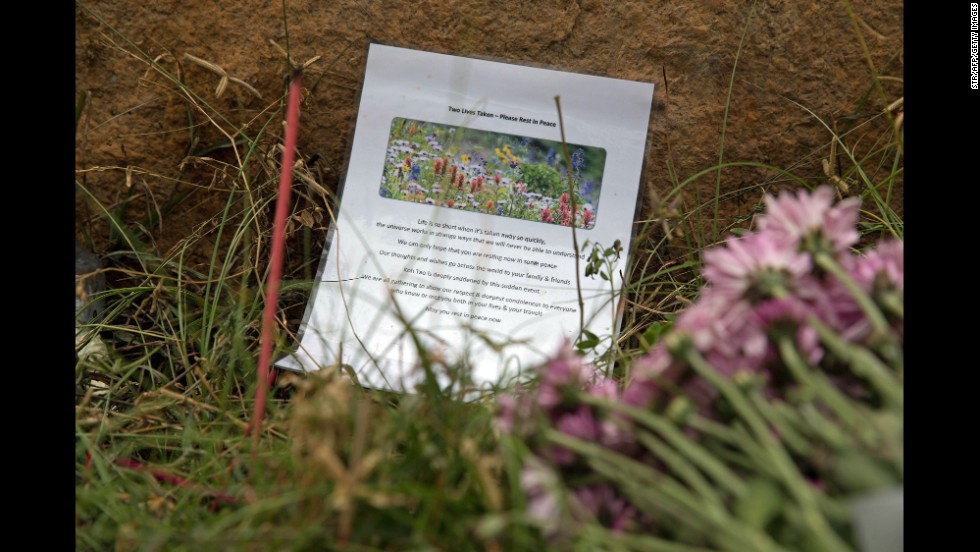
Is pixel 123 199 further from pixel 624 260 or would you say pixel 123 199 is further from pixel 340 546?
pixel 340 546

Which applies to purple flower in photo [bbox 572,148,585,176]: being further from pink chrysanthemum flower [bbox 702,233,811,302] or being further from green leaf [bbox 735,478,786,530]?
green leaf [bbox 735,478,786,530]

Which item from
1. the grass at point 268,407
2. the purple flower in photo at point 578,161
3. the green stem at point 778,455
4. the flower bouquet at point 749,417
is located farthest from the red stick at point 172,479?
the purple flower in photo at point 578,161

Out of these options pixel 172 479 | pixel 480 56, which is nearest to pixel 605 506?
pixel 172 479

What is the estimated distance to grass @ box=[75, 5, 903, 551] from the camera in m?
0.61

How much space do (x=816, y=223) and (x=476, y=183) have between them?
83cm

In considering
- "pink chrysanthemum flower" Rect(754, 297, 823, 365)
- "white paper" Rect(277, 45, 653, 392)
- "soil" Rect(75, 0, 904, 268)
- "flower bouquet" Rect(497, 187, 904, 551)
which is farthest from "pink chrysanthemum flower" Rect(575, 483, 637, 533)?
"soil" Rect(75, 0, 904, 268)

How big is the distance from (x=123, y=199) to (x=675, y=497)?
120 centimetres

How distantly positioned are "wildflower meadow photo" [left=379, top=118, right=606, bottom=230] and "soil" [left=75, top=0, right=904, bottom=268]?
9 cm

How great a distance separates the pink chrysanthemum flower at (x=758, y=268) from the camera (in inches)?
23.3

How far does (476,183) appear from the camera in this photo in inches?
55.2

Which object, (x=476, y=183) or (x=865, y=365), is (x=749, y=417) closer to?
(x=865, y=365)

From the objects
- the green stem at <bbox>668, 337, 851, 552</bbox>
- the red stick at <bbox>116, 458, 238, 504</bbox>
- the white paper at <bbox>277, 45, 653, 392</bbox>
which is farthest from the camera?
the white paper at <bbox>277, 45, 653, 392</bbox>

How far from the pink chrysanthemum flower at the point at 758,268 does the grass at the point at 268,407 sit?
0.46ft
